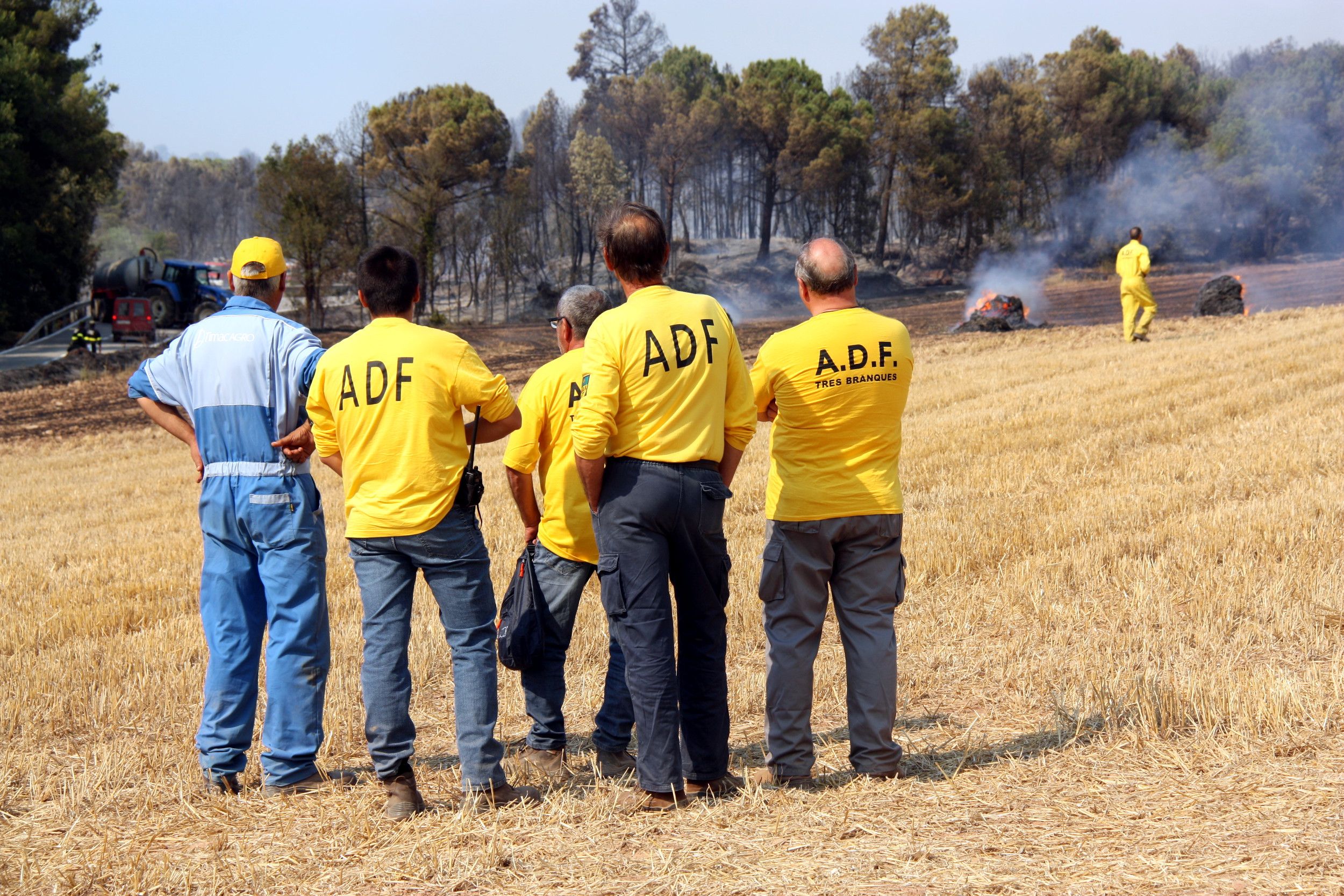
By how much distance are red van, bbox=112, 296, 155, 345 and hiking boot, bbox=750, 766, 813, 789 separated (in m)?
30.3

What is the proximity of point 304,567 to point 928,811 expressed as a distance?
248 cm

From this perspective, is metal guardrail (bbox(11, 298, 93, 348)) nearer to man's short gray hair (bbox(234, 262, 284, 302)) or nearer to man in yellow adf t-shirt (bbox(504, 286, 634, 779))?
man's short gray hair (bbox(234, 262, 284, 302))

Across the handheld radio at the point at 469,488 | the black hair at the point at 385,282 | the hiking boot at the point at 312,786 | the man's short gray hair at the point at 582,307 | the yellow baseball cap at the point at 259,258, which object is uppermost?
the yellow baseball cap at the point at 259,258

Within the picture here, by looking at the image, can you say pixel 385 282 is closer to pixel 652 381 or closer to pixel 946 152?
pixel 652 381

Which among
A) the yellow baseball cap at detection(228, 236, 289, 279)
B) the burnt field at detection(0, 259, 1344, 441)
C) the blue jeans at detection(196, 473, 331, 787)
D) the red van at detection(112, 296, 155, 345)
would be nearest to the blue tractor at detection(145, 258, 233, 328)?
the red van at detection(112, 296, 155, 345)

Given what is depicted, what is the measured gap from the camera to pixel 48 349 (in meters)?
32.4

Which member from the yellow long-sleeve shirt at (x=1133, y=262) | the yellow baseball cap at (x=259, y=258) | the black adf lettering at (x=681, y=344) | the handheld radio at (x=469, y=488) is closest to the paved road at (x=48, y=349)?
the yellow long-sleeve shirt at (x=1133, y=262)

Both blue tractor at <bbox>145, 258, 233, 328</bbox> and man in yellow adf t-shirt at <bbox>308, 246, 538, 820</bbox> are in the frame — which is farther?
blue tractor at <bbox>145, 258, 233, 328</bbox>

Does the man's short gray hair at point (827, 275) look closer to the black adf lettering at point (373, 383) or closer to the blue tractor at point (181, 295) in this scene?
the black adf lettering at point (373, 383)

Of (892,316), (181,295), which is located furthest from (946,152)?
(181,295)

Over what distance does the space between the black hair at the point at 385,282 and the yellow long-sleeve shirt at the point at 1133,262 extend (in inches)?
676

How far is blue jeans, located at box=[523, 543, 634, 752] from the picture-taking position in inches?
170

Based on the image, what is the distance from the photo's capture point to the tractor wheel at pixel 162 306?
1226 inches

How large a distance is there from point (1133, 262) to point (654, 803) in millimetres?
17586
